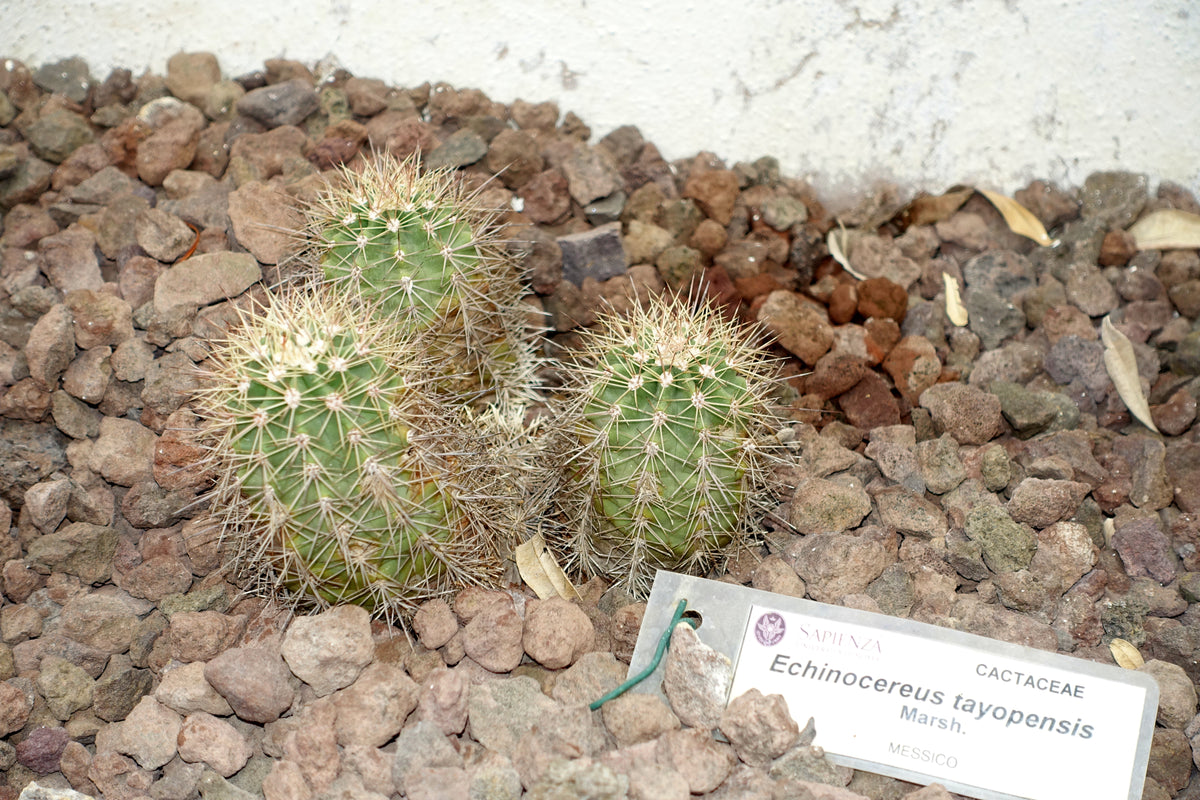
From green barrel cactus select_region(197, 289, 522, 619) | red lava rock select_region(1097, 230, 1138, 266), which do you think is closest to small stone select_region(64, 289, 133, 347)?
green barrel cactus select_region(197, 289, 522, 619)

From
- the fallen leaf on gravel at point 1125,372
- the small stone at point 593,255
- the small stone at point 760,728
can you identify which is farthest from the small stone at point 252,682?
the fallen leaf on gravel at point 1125,372

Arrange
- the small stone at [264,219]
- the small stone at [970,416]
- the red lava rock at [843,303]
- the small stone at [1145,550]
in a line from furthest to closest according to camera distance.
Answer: the red lava rock at [843,303], the small stone at [264,219], the small stone at [970,416], the small stone at [1145,550]

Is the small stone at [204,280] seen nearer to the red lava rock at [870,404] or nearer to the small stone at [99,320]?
the small stone at [99,320]

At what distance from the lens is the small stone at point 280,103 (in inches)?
127

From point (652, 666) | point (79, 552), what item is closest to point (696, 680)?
point (652, 666)

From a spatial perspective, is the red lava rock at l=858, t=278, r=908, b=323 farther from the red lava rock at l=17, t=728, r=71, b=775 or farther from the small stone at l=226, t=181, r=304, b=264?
the red lava rock at l=17, t=728, r=71, b=775

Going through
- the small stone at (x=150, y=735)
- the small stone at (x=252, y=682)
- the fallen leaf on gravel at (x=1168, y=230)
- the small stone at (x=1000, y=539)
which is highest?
the fallen leaf on gravel at (x=1168, y=230)

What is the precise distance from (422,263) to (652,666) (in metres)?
1.09

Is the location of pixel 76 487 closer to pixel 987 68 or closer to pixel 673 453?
pixel 673 453

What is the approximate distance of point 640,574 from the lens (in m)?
2.28

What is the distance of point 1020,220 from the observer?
134 inches

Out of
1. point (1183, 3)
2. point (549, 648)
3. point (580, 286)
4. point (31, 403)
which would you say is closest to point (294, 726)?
point (549, 648)

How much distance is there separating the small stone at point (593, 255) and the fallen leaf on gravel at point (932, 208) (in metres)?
1.07

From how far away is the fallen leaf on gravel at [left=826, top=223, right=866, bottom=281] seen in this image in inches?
128
